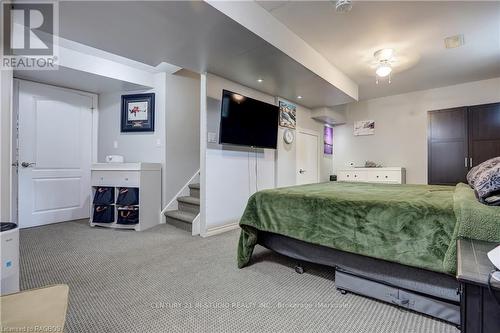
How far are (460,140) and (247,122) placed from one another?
354cm

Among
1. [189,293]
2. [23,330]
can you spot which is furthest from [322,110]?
[23,330]

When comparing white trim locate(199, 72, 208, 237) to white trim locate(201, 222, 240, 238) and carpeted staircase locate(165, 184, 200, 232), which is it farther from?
carpeted staircase locate(165, 184, 200, 232)

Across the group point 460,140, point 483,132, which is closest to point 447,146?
point 460,140

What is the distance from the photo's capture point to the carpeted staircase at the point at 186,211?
355 centimetres

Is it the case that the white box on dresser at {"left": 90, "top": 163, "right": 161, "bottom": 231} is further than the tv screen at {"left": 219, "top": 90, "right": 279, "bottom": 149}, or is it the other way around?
the white box on dresser at {"left": 90, "top": 163, "right": 161, "bottom": 231}

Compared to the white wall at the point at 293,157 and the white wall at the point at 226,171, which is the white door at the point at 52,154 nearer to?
the white wall at the point at 226,171

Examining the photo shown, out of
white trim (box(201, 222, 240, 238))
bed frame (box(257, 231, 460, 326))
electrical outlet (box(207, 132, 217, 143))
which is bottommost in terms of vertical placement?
white trim (box(201, 222, 240, 238))

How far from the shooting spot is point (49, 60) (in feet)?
10.3

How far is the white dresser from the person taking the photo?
463 cm

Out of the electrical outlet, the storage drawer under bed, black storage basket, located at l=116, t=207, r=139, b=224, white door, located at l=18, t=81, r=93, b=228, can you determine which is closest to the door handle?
white door, located at l=18, t=81, r=93, b=228

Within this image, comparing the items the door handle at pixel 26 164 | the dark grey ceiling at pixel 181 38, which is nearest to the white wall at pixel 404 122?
the dark grey ceiling at pixel 181 38

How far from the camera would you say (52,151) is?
3.83 m

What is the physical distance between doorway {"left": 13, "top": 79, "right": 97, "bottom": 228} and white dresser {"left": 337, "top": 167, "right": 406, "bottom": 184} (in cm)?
500

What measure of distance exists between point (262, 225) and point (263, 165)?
205 centimetres
